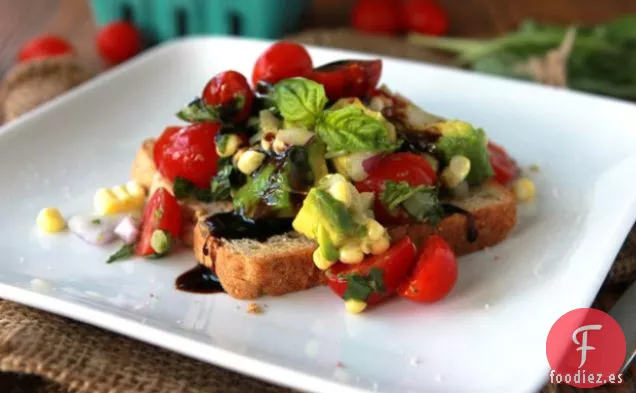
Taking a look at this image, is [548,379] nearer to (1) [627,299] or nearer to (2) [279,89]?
(1) [627,299]

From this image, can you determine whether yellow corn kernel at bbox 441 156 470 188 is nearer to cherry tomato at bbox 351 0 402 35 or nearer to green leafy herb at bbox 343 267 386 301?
green leafy herb at bbox 343 267 386 301

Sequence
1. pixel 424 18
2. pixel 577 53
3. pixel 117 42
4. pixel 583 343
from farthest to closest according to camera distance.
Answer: pixel 424 18
pixel 117 42
pixel 577 53
pixel 583 343

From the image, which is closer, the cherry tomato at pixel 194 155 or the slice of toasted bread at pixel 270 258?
the slice of toasted bread at pixel 270 258

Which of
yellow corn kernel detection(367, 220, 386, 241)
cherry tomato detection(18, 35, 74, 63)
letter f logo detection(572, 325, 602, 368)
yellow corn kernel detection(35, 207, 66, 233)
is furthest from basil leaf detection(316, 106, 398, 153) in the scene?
cherry tomato detection(18, 35, 74, 63)

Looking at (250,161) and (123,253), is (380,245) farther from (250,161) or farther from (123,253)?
(123,253)

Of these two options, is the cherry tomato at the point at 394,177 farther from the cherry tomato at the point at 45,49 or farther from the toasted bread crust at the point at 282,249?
the cherry tomato at the point at 45,49

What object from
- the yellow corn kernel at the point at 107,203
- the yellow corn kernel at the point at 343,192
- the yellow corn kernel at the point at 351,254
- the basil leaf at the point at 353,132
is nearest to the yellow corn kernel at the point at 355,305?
the yellow corn kernel at the point at 351,254

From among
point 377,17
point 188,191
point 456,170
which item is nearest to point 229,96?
point 188,191
